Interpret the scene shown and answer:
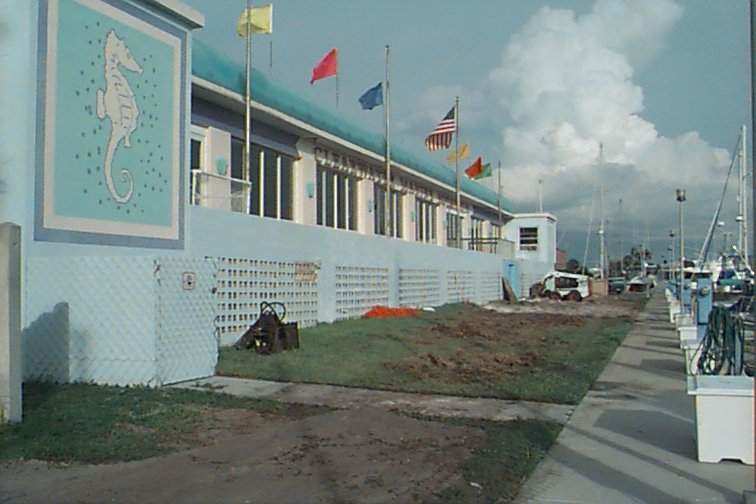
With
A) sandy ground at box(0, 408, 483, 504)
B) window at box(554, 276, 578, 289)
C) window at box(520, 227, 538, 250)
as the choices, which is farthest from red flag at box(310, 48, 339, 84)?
window at box(520, 227, 538, 250)

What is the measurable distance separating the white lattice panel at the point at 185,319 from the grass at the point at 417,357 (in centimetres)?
82

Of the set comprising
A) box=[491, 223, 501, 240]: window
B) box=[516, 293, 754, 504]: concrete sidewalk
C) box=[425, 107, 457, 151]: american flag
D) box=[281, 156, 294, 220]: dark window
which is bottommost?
box=[516, 293, 754, 504]: concrete sidewalk

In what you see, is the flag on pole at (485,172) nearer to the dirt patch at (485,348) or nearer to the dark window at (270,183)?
the dirt patch at (485,348)

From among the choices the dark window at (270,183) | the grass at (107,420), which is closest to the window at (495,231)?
the dark window at (270,183)

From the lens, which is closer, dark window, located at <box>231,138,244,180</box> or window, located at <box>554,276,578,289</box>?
dark window, located at <box>231,138,244,180</box>

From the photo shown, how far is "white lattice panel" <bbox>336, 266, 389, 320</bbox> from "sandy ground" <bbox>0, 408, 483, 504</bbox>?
16.1 m

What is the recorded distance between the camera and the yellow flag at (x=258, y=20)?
24844 mm

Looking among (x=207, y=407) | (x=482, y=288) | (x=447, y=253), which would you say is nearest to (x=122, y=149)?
(x=207, y=407)

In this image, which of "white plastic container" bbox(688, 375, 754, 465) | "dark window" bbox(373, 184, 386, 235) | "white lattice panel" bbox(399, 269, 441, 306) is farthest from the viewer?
"dark window" bbox(373, 184, 386, 235)

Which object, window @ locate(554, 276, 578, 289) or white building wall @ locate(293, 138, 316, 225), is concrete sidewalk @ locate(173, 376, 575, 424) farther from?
window @ locate(554, 276, 578, 289)

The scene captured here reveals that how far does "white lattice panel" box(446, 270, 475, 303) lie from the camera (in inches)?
1602

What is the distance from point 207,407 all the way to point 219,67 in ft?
42.0

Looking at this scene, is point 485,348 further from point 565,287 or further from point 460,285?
point 565,287

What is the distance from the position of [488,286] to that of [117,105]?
35.0 metres
